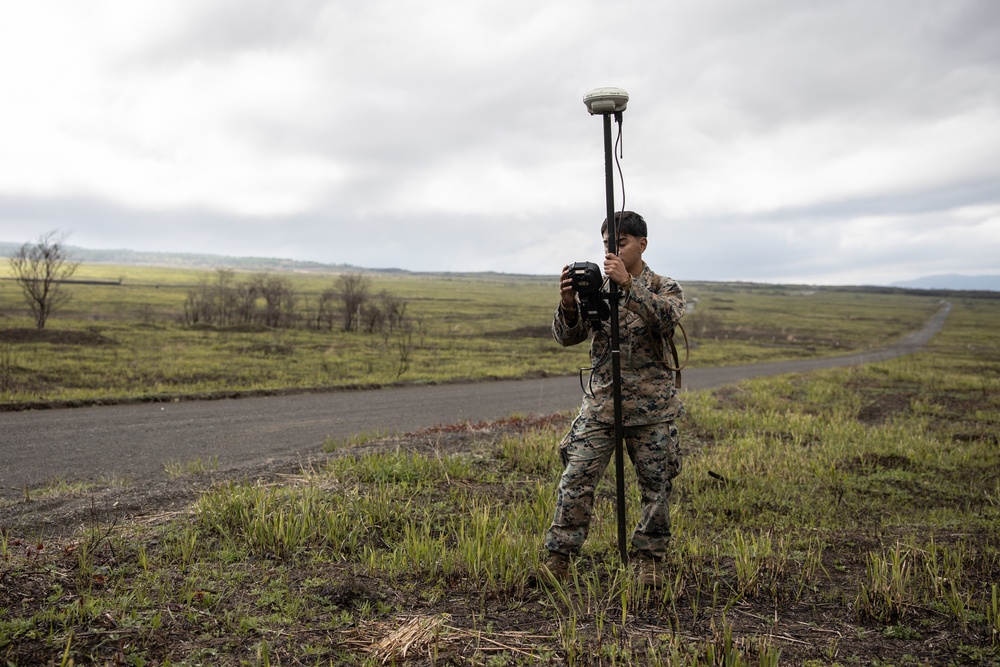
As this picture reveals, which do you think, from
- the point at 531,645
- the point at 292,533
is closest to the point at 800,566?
the point at 531,645

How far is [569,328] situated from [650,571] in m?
1.54

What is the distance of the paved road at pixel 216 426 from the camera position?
8062mm

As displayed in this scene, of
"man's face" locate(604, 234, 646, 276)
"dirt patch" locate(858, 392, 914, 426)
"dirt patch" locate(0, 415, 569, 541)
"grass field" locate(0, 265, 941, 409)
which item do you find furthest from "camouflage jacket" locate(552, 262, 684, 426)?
"grass field" locate(0, 265, 941, 409)

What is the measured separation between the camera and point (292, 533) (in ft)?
14.9

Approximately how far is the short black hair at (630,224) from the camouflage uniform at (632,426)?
29 cm

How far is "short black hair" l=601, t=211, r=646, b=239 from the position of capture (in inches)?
155

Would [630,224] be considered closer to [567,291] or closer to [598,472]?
[567,291]

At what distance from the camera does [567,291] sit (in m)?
3.84

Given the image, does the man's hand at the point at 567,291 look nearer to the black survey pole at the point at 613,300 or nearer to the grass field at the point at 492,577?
the black survey pole at the point at 613,300

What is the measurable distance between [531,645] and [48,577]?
8.90 feet

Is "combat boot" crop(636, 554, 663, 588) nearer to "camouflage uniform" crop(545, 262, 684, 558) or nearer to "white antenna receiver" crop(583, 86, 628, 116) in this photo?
"camouflage uniform" crop(545, 262, 684, 558)

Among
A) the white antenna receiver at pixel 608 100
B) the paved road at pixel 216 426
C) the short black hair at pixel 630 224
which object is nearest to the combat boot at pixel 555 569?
the short black hair at pixel 630 224

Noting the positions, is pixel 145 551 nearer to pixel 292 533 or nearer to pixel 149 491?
pixel 292 533

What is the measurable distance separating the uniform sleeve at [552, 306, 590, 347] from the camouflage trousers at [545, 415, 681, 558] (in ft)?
1.64
